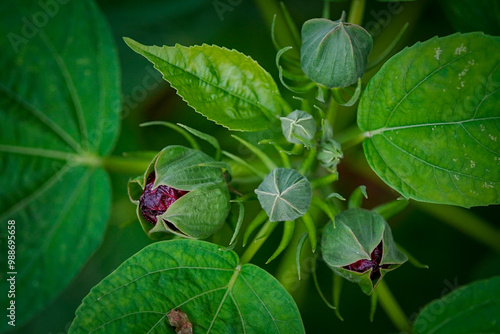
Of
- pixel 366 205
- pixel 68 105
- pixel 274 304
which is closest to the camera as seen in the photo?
pixel 274 304

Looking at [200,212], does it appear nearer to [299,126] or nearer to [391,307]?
[299,126]

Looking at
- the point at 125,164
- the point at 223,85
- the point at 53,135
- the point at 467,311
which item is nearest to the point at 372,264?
the point at 467,311

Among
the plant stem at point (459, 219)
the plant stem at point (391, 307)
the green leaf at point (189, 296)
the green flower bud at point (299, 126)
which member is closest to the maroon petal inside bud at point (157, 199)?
the green leaf at point (189, 296)

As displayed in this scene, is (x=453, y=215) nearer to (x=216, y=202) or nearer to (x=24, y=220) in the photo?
(x=216, y=202)

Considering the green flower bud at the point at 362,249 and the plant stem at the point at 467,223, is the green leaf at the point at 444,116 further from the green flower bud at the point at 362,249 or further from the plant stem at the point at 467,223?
the plant stem at the point at 467,223

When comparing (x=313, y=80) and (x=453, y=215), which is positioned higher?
(x=313, y=80)

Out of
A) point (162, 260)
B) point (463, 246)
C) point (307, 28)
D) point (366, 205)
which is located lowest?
point (463, 246)

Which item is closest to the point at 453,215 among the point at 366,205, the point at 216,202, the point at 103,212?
the point at 366,205
